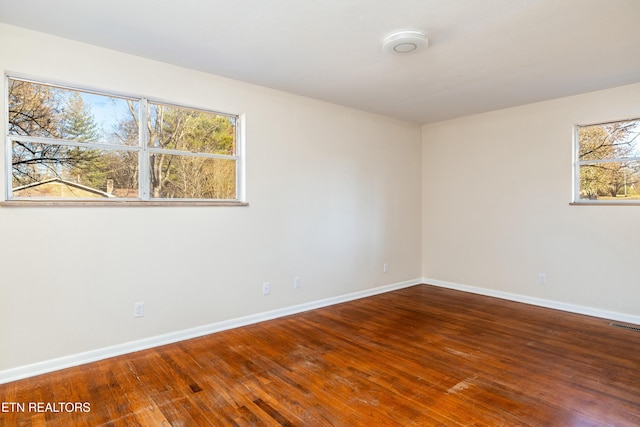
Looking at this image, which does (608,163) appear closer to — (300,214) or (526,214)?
(526,214)

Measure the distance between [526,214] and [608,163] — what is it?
99 cm

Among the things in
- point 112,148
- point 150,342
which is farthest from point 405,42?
point 150,342

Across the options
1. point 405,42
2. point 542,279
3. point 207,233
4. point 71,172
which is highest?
point 405,42

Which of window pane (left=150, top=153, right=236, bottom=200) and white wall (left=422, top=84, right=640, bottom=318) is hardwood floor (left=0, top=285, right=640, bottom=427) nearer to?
white wall (left=422, top=84, right=640, bottom=318)

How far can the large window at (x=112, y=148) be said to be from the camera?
101 inches

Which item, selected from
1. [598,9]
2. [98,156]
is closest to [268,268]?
[98,156]

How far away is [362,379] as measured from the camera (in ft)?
8.03

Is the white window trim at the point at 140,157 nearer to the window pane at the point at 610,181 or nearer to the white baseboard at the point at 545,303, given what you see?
the white baseboard at the point at 545,303

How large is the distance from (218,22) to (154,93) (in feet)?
3.39

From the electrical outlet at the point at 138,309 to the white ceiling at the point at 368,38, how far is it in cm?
212

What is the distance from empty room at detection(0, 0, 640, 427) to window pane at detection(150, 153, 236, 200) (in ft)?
0.06

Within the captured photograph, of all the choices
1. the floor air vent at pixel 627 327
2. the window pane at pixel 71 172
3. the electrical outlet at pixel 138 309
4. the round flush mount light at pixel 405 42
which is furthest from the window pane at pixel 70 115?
the floor air vent at pixel 627 327

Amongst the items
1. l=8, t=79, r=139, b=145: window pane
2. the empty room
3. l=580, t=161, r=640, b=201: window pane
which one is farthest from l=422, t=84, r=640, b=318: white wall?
l=8, t=79, r=139, b=145: window pane

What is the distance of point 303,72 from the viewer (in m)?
3.29
